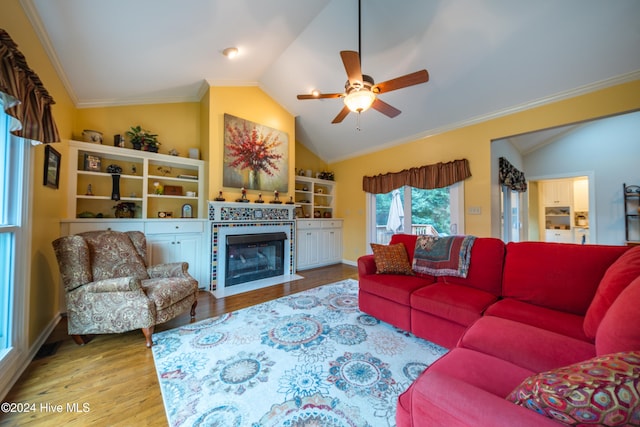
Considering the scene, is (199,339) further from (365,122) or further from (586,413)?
(365,122)

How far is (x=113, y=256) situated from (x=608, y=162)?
7.94m

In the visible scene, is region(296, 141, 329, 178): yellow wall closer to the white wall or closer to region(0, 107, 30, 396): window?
region(0, 107, 30, 396): window

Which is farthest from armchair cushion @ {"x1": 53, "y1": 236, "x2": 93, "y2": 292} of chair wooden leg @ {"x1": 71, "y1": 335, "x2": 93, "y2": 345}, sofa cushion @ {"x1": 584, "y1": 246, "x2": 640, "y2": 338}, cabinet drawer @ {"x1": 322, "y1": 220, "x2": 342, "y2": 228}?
cabinet drawer @ {"x1": 322, "y1": 220, "x2": 342, "y2": 228}

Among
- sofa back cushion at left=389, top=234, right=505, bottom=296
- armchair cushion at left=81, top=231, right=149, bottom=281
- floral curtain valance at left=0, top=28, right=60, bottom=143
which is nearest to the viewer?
floral curtain valance at left=0, top=28, right=60, bottom=143

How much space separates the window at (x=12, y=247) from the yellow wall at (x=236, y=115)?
198 cm

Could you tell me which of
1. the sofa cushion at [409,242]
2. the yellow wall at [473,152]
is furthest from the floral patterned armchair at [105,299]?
the yellow wall at [473,152]

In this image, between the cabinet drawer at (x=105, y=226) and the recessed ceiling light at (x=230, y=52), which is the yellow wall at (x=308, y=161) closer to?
the recessed ceiling light at (x=230, y=52)

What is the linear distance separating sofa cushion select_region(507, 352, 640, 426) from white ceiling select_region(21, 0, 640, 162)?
10.1ft

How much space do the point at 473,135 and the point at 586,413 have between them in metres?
3.83

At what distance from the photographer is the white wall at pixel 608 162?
4020 millimetres

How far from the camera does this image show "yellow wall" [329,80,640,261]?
102 inches

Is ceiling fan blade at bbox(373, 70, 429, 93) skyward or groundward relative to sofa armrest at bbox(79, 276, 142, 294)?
skyward

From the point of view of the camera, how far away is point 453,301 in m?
1.90

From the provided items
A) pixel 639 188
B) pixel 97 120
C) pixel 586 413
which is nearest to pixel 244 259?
pixel 97 120
